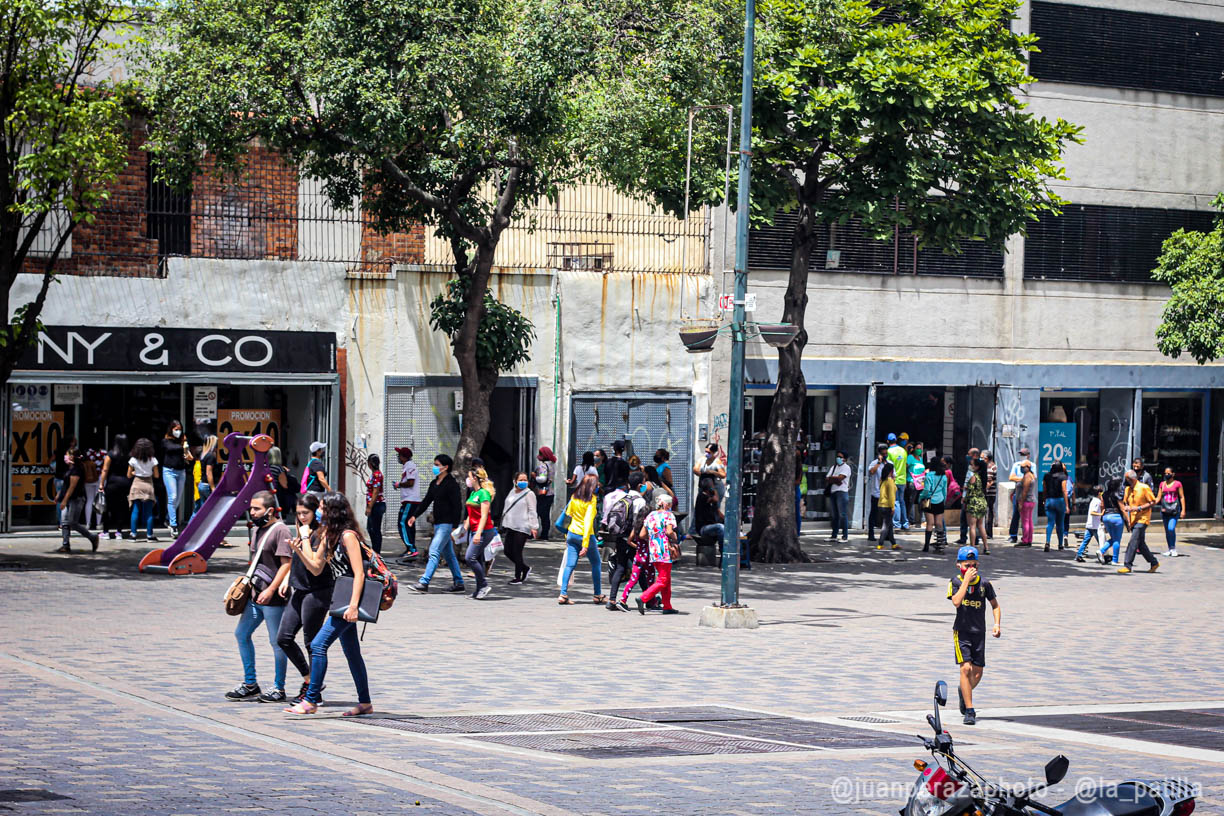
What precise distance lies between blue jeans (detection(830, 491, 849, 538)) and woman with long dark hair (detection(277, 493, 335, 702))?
17620 millimetres

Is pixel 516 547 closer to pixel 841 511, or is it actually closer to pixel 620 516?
pixel 620 516

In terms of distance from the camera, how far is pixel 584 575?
22.5 meters

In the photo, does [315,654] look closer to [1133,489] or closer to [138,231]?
[138,231]

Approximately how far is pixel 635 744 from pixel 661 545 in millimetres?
7600

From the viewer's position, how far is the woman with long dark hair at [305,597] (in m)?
10.7

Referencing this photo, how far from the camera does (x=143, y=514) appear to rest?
23.2 m

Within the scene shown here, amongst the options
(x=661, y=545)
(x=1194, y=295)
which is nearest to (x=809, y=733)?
(x=661, y=545)

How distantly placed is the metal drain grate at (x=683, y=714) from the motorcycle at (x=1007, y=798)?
6154mm

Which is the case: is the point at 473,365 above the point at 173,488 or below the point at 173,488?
above

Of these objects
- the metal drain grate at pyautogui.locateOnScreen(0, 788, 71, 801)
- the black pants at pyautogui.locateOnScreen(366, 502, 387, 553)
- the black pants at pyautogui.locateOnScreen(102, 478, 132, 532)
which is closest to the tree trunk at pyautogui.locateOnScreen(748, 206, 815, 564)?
the black pants at pyautogui.locateOnScreen(366, 502, 387, 553)

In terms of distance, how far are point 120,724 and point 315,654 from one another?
4.46 feet

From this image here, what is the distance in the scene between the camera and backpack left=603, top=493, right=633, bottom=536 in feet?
61.0

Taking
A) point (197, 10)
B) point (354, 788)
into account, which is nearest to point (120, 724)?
point (354, 788)

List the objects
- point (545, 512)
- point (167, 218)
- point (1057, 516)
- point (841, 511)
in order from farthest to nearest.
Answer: point (841, 511), point (1057, 516), point (545, 512), point (167, 218)
